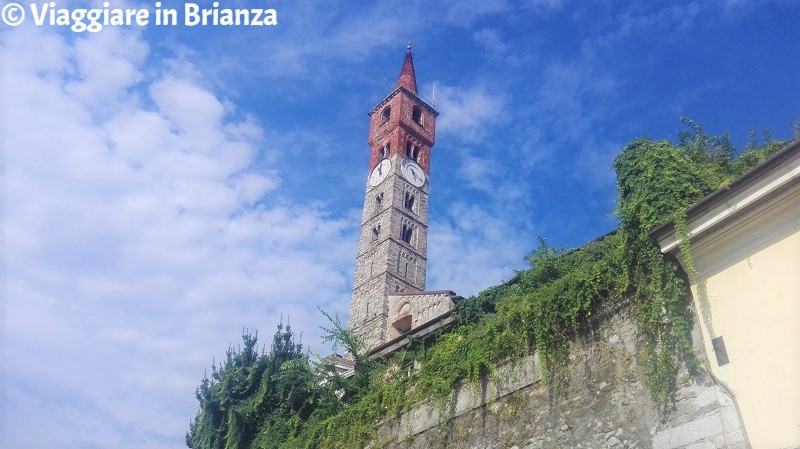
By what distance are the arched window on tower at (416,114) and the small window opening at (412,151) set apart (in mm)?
2885

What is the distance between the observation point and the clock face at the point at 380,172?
5566cm

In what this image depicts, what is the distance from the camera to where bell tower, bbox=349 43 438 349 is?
1935 inches

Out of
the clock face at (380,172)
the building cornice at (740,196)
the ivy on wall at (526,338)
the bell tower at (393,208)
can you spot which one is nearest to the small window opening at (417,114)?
the bell tower at (393,208)

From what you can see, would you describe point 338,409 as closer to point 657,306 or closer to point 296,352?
point 296,352

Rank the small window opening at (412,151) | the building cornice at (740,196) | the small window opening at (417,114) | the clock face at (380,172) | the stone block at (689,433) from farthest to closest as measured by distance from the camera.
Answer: the small window opening at (417,114) → the small window opening at (412,151) → the clock face at (380,172) → the stone block at (689,433) → the building cornice at (740,196)

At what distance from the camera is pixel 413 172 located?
5653 centimetres

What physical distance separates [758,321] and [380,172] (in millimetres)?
50315

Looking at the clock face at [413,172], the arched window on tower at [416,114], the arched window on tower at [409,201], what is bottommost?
the arched window on tower at [409,201]

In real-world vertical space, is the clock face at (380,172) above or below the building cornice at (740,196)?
above

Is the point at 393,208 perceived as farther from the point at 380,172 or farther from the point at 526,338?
the point at 526,338

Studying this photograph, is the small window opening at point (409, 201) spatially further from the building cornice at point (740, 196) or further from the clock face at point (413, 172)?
the building cornice at point (740, 196)

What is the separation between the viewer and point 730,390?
22.6ft

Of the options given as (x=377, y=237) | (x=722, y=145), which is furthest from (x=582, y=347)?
(x=377, y=237)

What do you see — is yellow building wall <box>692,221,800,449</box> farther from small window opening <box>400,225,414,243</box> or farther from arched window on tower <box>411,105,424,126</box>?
arched window on tower <box>411,105,424,126</box>
